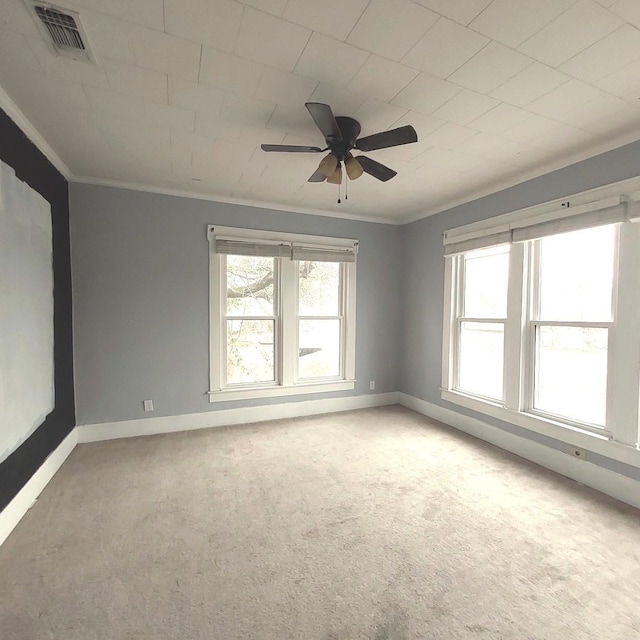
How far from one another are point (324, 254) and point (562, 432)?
298cm

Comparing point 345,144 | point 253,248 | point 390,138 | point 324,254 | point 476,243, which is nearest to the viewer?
point 390,138

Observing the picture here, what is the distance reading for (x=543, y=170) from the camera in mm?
2873

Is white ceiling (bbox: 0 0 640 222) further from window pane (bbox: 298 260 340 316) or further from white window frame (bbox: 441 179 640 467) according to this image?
window pane (bbox: 298 260 340 316)

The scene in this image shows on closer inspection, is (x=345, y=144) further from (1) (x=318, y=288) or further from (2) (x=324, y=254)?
(1) (x=318, y=288)

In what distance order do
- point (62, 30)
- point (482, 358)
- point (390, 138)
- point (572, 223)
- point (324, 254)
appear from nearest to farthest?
point (62, 30), point (390, 138), point (572, 223), point (482, 358), point (324, 254)

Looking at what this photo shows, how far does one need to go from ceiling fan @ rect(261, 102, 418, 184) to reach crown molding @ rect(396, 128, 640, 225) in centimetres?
154

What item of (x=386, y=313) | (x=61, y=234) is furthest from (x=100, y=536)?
(x=386, y=313)

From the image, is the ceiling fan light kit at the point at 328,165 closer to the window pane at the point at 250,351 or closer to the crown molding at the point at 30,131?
the crown molding at the point at 30,131

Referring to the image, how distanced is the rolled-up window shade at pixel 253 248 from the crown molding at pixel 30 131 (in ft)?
4.76

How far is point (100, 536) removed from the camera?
1.99m

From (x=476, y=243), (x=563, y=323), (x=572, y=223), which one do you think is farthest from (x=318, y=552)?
(x=476, y=243)

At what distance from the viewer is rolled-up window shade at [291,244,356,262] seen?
407 cm

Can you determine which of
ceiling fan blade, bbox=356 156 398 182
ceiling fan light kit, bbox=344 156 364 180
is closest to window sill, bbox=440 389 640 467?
ceiling fan blade, bbox=356 156 398 182

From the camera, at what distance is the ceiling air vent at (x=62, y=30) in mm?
1396
